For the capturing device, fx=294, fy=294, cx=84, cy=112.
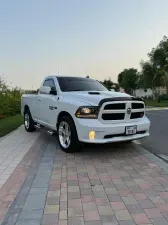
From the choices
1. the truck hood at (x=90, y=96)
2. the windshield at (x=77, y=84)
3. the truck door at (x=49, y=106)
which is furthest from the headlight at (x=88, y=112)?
the windshield at (x=77, y=84)

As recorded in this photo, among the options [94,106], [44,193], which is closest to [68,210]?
[44,193]

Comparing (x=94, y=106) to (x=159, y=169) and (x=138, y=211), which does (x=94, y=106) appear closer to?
(x=159, y=169)

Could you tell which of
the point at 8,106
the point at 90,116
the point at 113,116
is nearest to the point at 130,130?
the point at 113,116

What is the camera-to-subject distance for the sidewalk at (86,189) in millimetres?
3650

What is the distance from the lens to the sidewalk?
12.0ft

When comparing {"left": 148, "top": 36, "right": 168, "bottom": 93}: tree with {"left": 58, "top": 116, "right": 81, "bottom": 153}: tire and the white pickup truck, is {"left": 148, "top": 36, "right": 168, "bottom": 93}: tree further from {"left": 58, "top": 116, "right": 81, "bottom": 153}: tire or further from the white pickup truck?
{"left": 58, "top": 116, "right": 81, "bottom": 153}: tire

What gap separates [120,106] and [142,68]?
176 ft

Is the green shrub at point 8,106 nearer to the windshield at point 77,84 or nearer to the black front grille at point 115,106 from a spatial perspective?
the windshield at point 77,84

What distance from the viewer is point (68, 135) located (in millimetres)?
7016

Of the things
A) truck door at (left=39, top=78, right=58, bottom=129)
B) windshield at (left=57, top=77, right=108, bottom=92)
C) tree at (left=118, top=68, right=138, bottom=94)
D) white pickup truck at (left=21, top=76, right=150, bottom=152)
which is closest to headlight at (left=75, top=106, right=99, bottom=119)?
white pickup truck at (left=21, top=76, right=150, bottom=152)

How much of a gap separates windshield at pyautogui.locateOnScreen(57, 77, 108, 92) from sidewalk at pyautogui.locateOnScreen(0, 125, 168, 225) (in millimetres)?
1830

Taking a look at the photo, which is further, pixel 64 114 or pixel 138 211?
pixel 64 114

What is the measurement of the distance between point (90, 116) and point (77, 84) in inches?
81.7

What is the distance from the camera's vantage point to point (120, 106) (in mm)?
6707
